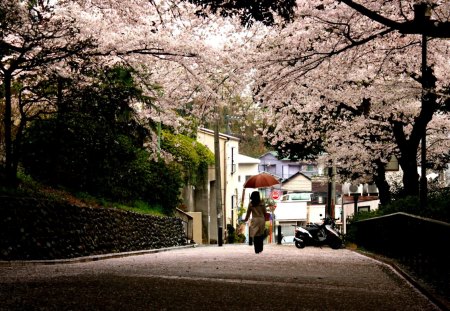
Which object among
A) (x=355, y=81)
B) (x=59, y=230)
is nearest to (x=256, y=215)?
(x=59, y=230)

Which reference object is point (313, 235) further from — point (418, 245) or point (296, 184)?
point (296, 184)

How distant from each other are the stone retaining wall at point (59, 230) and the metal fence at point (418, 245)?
23.6 ft

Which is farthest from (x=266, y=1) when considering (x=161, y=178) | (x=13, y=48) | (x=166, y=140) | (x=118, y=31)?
(x=166, y=140)

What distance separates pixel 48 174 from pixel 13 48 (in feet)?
17.4

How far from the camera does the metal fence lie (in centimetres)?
783

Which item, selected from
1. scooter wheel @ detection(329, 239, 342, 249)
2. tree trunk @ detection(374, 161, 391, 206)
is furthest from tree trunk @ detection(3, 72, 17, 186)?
tree trunk @ detection(374, 161, 391, 206)

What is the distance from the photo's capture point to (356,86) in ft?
72.8

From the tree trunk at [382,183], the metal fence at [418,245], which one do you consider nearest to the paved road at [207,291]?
the metal fence at [418,245]

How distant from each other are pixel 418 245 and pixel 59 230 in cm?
759

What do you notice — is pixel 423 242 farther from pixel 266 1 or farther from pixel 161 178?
pixel 161 178

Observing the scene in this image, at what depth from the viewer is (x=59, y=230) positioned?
13.6 metres

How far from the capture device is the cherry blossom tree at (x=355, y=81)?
1327cm

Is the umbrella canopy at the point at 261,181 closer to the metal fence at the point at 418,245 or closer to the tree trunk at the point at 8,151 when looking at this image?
the metal fence at the point at 418,245

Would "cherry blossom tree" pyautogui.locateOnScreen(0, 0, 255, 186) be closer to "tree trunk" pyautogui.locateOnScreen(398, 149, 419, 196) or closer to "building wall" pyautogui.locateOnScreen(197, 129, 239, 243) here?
"tree trunk" pyautogui.locateOnScreen(398, 149, 419, 196)
